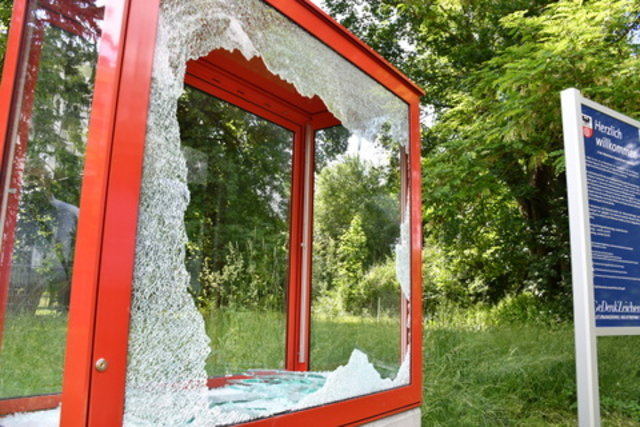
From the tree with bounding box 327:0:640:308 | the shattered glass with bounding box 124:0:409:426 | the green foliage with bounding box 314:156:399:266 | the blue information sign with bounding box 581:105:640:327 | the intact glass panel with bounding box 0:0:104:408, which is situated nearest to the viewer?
the shattered glass with bounding box 124:0:409:426

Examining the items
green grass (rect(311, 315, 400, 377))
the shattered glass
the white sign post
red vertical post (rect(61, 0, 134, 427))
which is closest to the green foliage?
green grass (rect(311, 315, 400, 377))

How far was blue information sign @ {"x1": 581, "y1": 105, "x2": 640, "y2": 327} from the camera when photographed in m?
2.36

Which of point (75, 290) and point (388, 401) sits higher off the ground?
point (75, 290)

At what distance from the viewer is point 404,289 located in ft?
8.87

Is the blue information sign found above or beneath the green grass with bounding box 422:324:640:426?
above

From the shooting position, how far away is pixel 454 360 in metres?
4.89

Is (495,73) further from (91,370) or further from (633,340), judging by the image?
(91,370)

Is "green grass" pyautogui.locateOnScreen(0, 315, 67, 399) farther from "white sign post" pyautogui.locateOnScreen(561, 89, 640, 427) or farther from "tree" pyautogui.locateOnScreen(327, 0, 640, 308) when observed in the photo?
"tree" pyautogui.locateOnScreen(327, 0, 640, 308)

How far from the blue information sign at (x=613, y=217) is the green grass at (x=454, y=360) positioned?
1080 millimetres

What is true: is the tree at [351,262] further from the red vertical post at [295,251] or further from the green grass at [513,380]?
the green grass at [513,380]

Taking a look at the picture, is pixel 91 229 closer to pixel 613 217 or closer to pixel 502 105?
pixel 613 217

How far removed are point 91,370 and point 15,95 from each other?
3.52ft

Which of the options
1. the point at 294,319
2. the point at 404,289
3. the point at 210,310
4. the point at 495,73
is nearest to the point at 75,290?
the point at 210,310

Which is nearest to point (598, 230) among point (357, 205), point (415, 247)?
point (415, 247)
